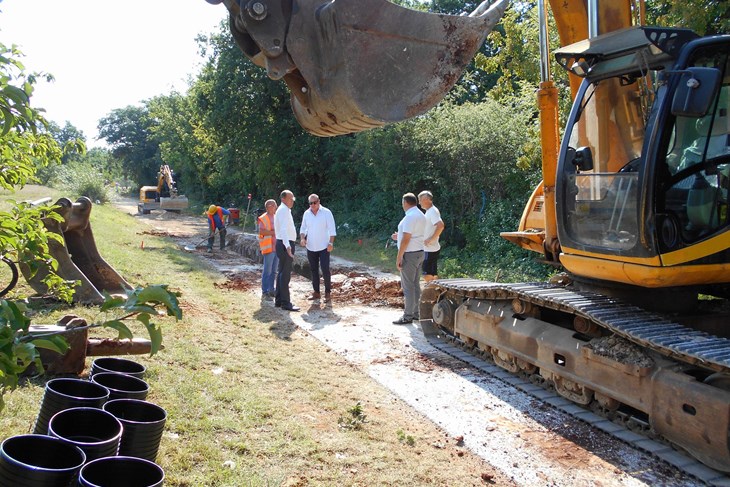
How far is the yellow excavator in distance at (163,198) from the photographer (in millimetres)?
33438

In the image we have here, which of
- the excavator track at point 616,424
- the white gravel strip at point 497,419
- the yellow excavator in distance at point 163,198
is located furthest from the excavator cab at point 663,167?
the yellow excavator in distance at point 163,198

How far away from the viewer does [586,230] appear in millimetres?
5723

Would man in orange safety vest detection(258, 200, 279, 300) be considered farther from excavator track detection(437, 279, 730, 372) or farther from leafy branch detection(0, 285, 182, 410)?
leafy branch detection(0, 285, 182, 410)

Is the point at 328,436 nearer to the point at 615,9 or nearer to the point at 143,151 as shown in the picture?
the point at 615,9

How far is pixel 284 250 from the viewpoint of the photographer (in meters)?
10.1

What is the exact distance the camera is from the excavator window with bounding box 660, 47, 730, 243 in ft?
15.9

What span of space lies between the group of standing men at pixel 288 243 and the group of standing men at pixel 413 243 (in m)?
1.81

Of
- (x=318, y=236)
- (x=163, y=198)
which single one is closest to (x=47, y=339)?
(x=318, y=236)

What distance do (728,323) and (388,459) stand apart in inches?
142

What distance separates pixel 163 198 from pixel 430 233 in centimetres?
2716

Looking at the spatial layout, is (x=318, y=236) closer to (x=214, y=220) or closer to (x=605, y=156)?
(x=605, y=156)

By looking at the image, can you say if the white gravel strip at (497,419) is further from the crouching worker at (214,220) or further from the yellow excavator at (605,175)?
the crouching worker at (214,220)

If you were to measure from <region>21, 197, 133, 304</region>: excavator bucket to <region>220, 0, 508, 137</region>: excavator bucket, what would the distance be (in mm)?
5141

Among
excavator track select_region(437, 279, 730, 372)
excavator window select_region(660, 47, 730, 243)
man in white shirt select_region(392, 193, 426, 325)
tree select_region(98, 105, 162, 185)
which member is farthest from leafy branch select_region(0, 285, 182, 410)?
tree select_region(98, 105, 162, 185)
